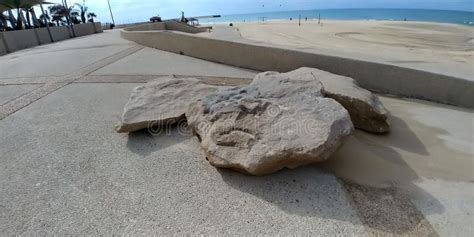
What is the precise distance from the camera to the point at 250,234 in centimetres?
196

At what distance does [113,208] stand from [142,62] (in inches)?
243

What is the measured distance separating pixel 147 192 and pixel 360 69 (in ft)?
13.5

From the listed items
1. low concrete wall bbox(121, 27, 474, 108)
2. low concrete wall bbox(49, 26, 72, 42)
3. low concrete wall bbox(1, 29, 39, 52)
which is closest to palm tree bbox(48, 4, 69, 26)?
low concrete wall bbox(49, 26, 72, 42)

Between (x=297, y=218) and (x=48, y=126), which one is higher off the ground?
(x=48, y=126)

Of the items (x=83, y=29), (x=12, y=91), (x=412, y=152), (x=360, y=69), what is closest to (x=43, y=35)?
(x=83, y=29)

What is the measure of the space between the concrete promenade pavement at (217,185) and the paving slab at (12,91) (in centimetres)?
152

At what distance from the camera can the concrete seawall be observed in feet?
47.9

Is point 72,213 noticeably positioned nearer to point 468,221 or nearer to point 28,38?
point 468,221

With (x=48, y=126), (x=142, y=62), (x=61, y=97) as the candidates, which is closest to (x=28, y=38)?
(x=142, y=62)

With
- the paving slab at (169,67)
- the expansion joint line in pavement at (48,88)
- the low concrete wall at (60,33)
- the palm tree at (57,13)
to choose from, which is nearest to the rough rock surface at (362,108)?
the paving slab at (169,67)

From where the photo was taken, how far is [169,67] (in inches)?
271

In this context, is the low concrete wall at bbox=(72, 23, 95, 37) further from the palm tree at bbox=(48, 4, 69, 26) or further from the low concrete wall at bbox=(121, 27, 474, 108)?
the low concrete wall at bbox=(121, 27, 474, 108)

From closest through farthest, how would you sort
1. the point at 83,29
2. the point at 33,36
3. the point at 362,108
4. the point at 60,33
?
the point at 362,108 < the point at 33,36 < the point at 60,33 < the point at 83,29
